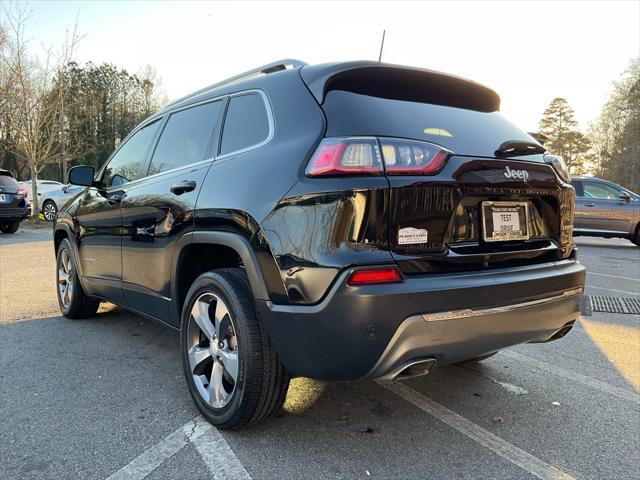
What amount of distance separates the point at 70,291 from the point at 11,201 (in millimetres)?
9584

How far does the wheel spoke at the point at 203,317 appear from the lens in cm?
261

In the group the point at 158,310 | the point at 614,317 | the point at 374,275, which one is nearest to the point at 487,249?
the point at 374,275

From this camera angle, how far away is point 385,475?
212cm

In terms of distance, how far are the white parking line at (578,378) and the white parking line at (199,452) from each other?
7.62ft

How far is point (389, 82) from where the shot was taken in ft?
7.91

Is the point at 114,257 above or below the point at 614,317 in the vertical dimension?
above

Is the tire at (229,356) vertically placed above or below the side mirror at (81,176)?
below

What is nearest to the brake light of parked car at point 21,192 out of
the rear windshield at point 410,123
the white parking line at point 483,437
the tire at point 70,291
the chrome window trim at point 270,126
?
the tire at point 70,291

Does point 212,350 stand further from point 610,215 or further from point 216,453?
point 610,215

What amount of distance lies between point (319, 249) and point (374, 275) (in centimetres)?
24

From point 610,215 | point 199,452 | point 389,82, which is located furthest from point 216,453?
point 610,215

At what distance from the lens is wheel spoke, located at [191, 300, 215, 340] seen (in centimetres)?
261

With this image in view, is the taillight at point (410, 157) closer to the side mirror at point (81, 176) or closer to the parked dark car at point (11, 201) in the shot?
the side mirror at point (81, 176)

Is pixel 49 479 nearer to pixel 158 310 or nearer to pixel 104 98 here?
pixel 158 310
